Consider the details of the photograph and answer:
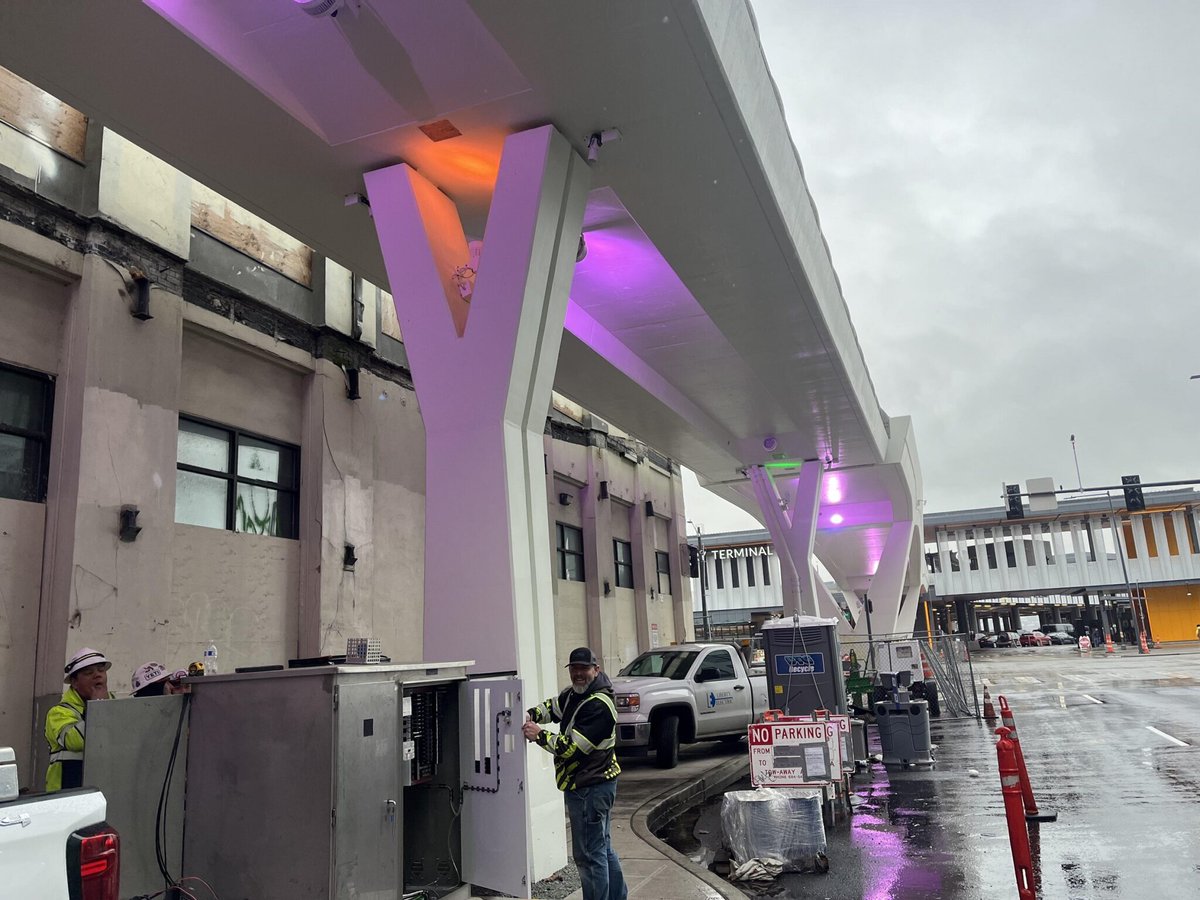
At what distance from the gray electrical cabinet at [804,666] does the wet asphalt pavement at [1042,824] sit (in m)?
1.26

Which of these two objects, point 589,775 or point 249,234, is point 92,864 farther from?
point 249,234

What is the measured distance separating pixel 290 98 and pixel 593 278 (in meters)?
5.97

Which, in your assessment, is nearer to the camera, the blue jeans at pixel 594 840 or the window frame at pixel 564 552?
the blue jeans at pixel 594 840

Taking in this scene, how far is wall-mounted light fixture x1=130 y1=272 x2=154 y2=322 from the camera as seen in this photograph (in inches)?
415

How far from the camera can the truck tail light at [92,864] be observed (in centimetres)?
317

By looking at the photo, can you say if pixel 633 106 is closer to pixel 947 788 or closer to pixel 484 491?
pixel 484 491

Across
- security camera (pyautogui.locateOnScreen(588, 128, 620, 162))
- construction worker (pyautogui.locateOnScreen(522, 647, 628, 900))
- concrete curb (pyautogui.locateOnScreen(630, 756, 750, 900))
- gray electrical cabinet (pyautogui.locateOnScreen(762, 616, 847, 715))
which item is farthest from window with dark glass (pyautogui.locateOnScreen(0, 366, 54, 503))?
gray electrical cabinet (pyautogui.locateOnScreen(762, 616, 847, 715))

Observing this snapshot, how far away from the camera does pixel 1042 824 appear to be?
30.8 ft

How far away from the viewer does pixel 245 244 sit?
12867 millimetres

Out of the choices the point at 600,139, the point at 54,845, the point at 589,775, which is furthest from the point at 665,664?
the point at 54,845

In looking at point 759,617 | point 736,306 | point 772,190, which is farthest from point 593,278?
point 759,617

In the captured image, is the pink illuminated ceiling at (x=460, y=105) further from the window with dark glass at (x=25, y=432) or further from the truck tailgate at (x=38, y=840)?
the truck tailgate at (x=38, y=840)

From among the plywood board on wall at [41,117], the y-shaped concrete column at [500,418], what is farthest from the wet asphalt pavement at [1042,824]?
the plywood board on wall at [41,117]

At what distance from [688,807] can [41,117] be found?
11.1 meters
